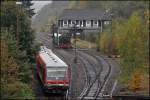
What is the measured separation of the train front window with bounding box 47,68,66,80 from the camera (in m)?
37.9

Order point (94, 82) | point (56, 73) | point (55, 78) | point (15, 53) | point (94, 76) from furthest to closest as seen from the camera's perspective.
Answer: point (94, 76), point (94, 82), point (56, 73), point (55, 78), point (15, 53)

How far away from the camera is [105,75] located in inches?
1875

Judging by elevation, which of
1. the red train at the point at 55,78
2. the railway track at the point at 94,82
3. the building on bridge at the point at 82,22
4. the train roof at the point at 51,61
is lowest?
the railway track at the point at 94,82

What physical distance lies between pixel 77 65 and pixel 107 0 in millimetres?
45804

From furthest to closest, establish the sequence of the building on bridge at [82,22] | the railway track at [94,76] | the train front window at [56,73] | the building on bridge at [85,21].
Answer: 1. the building on bridge at [85,21]
2. the building on bridge at [82,22]
3. the railway track at [94,76]
4. the train front window at [56,73]

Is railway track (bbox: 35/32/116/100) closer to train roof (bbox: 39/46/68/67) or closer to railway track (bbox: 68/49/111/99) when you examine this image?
railway track (bbox: 68/49/111/99)

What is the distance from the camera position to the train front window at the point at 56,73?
124 feet

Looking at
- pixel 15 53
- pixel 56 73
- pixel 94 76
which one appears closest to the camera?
pixel 15 53

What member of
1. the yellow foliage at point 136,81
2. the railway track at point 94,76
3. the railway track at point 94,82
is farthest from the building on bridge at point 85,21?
the yellow foliage at point 136,81

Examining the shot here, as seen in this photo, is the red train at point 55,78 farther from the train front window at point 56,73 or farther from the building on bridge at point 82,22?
the building on bridge at point 82,22

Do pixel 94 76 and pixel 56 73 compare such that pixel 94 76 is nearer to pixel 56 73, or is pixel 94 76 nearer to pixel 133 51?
pixel 133 51

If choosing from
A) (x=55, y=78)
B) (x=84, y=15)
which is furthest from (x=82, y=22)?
(x=55, y=78)

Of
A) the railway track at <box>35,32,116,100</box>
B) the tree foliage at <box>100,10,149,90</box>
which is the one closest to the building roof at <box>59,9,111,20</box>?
the railway track at <box>35,32,116,100</box>

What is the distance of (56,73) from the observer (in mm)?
38062
